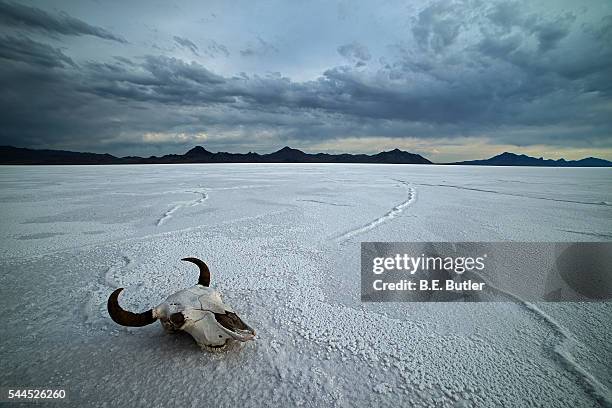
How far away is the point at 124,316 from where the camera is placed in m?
1.47

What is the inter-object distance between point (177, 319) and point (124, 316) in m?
0.26

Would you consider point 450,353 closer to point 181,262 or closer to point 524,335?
point 524,335

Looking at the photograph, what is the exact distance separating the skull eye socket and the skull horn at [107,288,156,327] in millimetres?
101

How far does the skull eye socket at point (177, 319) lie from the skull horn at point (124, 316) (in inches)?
4.0

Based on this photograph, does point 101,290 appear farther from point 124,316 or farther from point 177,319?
point 177,319

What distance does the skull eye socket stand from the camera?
1535 mm

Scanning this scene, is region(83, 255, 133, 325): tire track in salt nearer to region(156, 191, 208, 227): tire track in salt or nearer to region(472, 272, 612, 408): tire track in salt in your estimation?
region(156, 191, 208, 227): tire track in salt

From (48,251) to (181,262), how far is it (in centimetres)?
165

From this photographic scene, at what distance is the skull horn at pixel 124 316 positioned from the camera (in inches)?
57.1

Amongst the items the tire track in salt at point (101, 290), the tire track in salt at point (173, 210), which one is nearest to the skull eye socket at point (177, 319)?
the tire track in salt at point (101, 290)

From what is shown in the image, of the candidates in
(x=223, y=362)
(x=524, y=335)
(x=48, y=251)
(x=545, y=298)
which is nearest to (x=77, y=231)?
(x=48, y=251)

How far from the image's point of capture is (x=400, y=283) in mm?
2523

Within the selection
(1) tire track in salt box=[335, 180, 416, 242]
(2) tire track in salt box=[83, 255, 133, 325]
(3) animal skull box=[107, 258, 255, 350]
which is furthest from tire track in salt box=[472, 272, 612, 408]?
(2) tire track in salt box=[83, 255, 133, 325]

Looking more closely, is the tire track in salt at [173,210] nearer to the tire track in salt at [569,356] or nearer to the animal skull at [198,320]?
the animal skull at [198,320]
